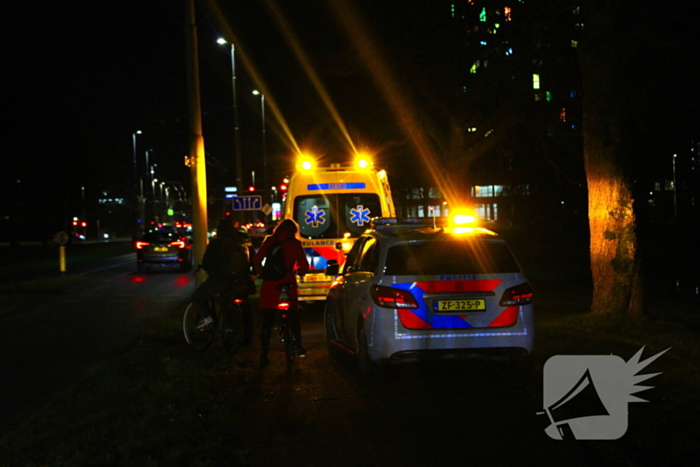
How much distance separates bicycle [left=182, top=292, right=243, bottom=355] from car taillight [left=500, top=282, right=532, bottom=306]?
3.82 meters

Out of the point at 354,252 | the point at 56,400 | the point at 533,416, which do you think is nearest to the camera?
the point at 533,416

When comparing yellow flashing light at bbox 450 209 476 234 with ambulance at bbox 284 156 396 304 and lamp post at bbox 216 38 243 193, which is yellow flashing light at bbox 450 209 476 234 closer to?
ambulance at bbox 284 156 396 304

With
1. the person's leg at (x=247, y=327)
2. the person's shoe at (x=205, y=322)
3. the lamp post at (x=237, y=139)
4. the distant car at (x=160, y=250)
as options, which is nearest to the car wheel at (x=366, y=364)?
A: the person's shoe at (x=205, y=322)

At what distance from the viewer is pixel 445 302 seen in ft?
25.5

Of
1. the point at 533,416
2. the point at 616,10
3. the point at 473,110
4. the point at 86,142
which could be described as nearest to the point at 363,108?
the point at 473,110

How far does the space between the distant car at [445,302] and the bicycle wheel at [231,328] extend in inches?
96.0

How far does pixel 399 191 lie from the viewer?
4231cm

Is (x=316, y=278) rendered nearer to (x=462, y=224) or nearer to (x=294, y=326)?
(x=294, y=326)

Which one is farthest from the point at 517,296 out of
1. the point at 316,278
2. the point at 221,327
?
the point at 316,278

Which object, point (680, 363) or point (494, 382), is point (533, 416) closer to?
point (494, 382)

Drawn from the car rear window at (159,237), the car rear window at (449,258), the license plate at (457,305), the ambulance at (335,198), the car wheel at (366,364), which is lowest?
the car wheel at (366,364)

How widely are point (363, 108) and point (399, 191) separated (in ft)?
52.3

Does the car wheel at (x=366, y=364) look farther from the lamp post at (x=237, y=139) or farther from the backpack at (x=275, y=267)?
the lamp post at (x=237, y=139)

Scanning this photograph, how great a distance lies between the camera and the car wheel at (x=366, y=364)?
26.2 ft
